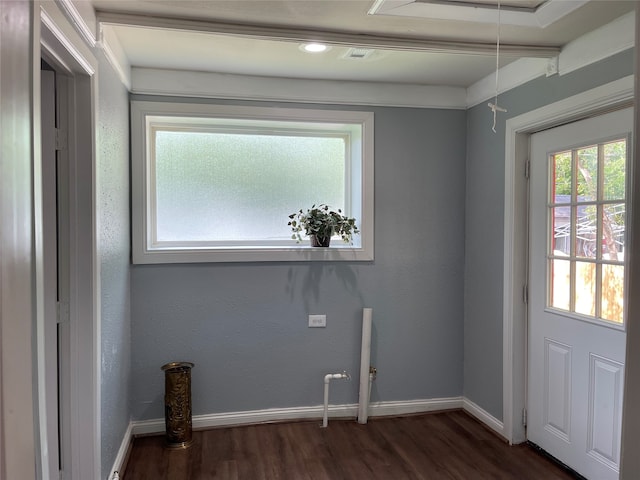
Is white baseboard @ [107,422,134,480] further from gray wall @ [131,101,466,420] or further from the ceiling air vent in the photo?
the ceiling air vent

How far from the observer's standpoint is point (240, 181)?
3213 millimetres

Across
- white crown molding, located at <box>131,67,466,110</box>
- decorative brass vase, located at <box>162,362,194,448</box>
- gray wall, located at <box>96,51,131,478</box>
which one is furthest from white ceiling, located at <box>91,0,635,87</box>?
decorative brass vase, located at <box>162,362,194,448</box>

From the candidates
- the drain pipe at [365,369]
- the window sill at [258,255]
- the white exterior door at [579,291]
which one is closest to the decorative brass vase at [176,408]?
the window sill at [258,255]

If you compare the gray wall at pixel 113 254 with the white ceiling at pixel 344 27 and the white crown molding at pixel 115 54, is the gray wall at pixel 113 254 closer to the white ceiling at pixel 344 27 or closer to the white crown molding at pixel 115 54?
the white crown molding at pixel 115 54

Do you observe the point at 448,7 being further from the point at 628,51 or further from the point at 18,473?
the point at 18,473

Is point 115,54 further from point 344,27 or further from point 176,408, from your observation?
point 176,408

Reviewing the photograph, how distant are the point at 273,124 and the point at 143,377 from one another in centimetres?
194

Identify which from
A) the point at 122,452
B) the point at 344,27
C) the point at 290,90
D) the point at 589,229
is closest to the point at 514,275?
the point at 589,229

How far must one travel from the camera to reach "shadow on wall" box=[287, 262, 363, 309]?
311 cm

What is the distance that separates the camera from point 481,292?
10.3 ft

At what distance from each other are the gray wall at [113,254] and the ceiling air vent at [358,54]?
1.29 m

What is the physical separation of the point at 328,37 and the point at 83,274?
156cm

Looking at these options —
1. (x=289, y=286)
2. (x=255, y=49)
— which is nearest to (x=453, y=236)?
(x=289, y=286)

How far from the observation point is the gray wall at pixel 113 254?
2107 millimetres
